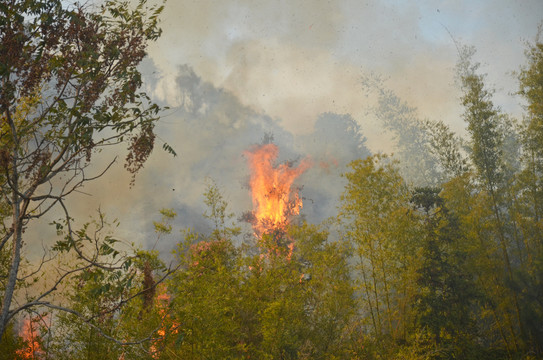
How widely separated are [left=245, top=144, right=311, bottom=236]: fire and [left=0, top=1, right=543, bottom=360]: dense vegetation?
485 inches

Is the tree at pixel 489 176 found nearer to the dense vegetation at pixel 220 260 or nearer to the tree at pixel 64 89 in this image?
the dense vegetation at pixel 220 260

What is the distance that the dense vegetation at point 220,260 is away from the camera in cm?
643

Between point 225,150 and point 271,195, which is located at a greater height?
point 225,150

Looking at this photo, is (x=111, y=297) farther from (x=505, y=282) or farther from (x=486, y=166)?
(x=486, y=166)

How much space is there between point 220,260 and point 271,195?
2074 cm

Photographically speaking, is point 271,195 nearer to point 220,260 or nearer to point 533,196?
point 533,196

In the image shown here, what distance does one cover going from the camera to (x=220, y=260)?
12062 mm

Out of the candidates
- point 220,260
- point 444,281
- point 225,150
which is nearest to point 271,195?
point 444,281

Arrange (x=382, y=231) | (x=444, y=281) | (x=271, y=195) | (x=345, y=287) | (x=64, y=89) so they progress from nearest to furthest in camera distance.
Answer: (x=64, y=89) < (x=345, y=287) < (x=382, y=231) < (x=444, y=281) < (x=271, y=195)

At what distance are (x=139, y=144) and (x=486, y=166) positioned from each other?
59.3 ft

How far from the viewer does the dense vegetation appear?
6434 millimetres

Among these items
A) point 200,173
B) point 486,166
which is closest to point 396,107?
point 200,173

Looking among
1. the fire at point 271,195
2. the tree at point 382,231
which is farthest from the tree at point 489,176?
the fire at point 271,195

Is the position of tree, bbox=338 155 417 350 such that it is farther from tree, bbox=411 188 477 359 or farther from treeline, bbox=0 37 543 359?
tree, bbox=411 188 477 359
